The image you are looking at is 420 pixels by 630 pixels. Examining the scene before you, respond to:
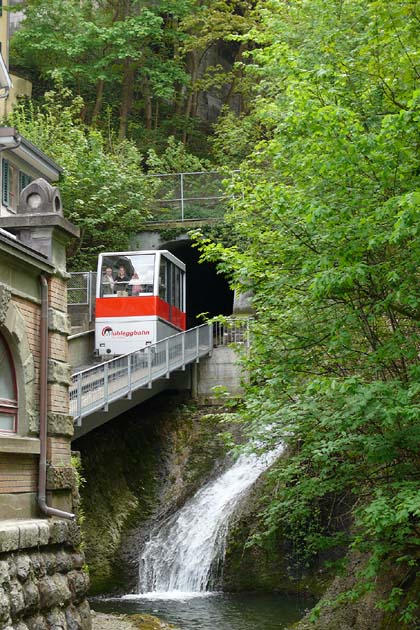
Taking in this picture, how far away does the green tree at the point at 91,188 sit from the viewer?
3064cm

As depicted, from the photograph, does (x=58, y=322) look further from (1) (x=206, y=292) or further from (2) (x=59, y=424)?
(1) (x=206, y=292)

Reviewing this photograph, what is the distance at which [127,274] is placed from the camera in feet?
88.2

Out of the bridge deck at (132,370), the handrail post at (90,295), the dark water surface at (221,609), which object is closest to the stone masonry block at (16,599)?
the dark water surface at (221,609)

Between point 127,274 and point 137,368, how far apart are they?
4322mm

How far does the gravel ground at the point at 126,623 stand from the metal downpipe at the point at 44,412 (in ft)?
13.1

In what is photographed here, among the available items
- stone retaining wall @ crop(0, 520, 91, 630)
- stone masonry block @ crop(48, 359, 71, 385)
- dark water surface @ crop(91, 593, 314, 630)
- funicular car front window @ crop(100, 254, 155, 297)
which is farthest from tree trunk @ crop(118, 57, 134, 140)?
stone retaining wall @ crop(0, 520, 91, 630)

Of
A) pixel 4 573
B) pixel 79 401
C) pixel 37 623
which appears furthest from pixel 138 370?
pixel 4 573

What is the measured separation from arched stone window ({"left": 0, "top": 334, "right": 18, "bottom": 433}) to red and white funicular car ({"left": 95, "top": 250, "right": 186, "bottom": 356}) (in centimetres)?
1493

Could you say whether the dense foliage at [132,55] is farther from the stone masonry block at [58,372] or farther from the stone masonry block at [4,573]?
the stone masonry block at [4,573]

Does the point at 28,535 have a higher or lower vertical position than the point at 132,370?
lower

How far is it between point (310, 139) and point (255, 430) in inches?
158

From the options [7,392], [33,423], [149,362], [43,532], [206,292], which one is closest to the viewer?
[43,532]

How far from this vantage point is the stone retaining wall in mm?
9695

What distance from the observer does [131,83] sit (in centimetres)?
3962
